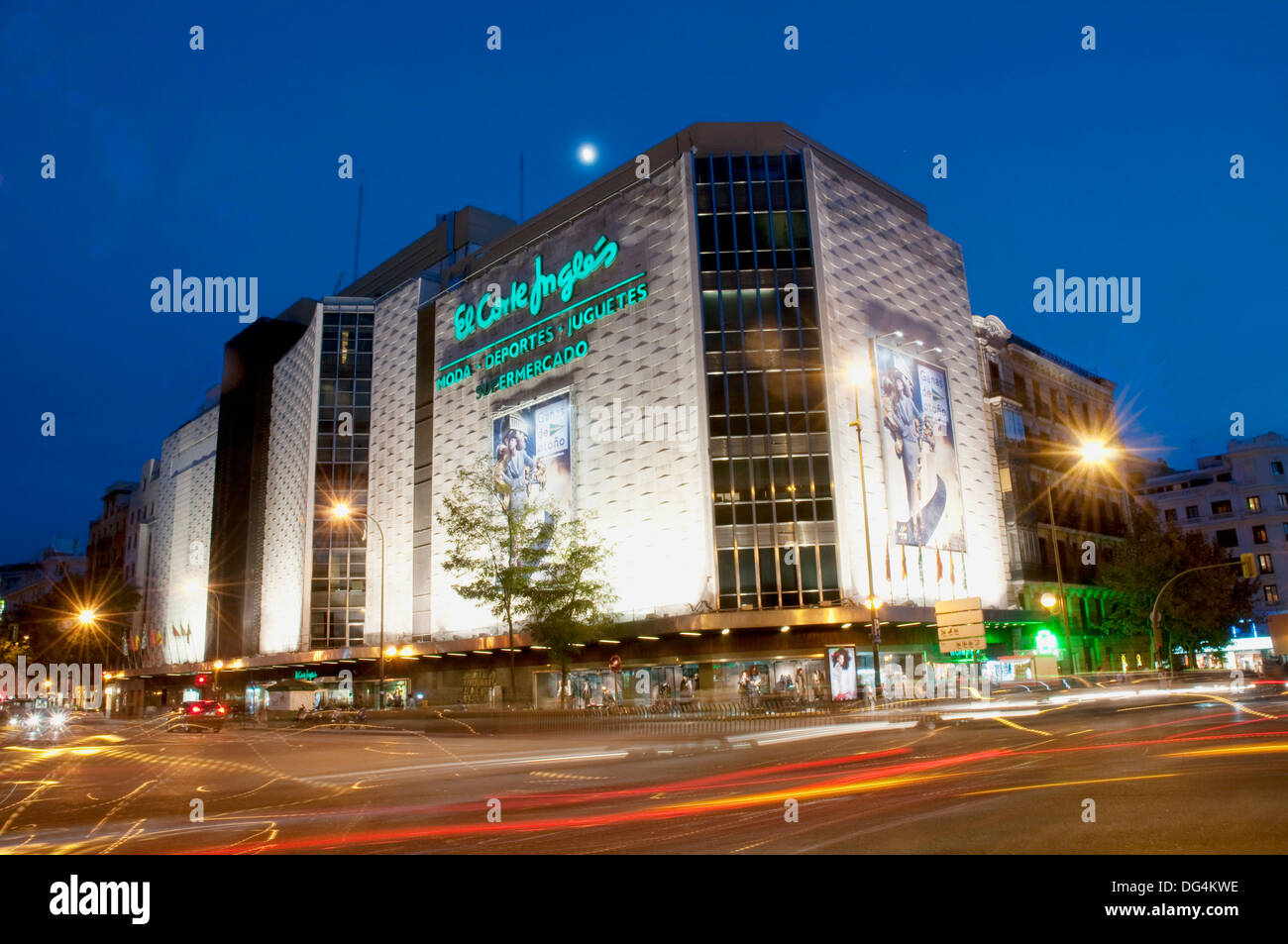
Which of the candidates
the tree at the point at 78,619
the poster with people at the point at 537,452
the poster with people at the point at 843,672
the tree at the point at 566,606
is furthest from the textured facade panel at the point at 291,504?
the poster with people at the point at 843,672

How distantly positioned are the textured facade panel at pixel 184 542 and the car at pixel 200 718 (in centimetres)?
3605

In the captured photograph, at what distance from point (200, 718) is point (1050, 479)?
2050 inches

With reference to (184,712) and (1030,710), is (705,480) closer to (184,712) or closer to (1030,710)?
(1030,710)

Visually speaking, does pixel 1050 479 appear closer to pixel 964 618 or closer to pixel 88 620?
pixel 964 618

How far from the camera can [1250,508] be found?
9125 centimetres

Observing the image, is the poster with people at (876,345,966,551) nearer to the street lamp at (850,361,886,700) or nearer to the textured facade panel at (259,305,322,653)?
the street lamp at (850,361,886,700)

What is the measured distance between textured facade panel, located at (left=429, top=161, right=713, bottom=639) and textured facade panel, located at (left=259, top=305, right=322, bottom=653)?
18950 millimetres

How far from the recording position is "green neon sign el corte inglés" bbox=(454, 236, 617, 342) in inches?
2056

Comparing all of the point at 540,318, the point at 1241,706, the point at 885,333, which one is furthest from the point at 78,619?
the point at 1241,706

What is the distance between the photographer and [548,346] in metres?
Answer: 54.0
